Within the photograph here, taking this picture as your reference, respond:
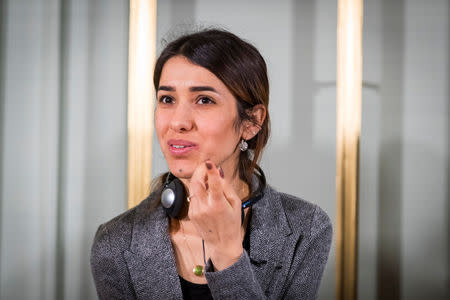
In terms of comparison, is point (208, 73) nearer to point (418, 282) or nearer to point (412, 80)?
point (412, 80)

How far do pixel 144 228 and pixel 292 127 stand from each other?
0.75 meters

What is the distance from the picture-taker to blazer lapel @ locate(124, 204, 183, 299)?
3.50 ft

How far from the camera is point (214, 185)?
88cm

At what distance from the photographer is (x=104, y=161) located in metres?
1.66

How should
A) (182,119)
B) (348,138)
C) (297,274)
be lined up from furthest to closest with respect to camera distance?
(348,138)
(297,274)
(182,119)

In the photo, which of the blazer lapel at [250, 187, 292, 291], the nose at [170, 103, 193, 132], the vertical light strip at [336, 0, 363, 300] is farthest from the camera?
the vertical light strip at [336, 0, 363, 300]

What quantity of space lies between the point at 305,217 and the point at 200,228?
403mm

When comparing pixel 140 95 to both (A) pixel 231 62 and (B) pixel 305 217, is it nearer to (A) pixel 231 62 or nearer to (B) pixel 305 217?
(A) pixel 231 62

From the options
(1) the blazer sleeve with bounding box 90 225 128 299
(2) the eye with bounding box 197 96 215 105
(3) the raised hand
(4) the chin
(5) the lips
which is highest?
(2) the eye with bounding box 197 96 215 105

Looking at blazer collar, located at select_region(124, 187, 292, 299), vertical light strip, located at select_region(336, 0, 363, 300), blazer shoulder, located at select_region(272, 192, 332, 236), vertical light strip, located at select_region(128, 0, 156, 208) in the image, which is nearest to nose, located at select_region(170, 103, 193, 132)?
blazer collar, located at select_region(124, 187, 292, 299)

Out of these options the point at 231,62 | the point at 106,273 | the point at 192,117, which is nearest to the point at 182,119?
the point at 192,117

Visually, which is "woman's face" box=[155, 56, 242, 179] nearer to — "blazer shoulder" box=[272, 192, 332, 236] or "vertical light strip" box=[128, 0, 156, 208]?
"blazer shoulder" box=[272, 192, 332, 236]

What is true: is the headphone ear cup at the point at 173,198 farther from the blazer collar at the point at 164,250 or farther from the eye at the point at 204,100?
the eye at the point at 204,100

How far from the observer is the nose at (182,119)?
102 cm
